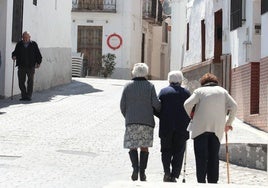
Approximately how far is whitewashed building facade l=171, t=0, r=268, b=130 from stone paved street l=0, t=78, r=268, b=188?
2.50 ft

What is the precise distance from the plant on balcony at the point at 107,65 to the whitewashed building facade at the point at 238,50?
14.3m

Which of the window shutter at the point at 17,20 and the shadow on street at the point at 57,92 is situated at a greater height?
the window shutter at the point at 17,20

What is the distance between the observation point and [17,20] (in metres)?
20.9

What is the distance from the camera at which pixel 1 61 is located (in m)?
19.6

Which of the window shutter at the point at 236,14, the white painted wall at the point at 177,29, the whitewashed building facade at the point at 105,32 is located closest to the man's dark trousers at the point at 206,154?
the window shutter at the point at 236,14

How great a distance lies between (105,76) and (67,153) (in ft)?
91.3

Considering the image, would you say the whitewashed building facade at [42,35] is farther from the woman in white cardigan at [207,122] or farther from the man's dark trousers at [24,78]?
the woman in white cardigan at [207,122]

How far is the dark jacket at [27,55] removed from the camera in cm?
1895

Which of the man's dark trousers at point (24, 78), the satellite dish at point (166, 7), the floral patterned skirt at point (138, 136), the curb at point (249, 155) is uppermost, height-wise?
the satellite dish at point (166, 7)

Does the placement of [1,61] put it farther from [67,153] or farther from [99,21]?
A: [99,21]

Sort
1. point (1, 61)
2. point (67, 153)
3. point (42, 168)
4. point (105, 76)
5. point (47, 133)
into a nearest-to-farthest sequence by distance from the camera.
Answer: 1. point (42, 168)
2. point (67, 153)
3. point (47, 133)
4. point (1, 61)
5. point (105, 76)

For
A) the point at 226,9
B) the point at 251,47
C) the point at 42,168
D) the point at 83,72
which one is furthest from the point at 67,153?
the point at 83,72

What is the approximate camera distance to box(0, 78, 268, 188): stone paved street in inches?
385

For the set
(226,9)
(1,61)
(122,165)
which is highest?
(226,9)
